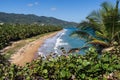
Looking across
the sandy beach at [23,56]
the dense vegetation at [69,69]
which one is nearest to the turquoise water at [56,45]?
the sandy beach at [23,56]

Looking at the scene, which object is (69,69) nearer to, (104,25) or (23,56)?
(104,25)

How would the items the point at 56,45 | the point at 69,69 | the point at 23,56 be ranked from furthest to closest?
the point at 56,45, the point at 23,56, the point at 69,69

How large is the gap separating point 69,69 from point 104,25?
1632 centimetres

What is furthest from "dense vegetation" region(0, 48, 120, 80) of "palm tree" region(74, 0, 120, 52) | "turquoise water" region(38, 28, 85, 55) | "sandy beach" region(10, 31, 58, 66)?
"turquoise water" region(38, 28, 85, 55)

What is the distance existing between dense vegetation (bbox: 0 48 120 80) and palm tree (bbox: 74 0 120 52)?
14857 mm

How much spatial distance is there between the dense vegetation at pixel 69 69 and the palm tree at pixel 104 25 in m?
14.9

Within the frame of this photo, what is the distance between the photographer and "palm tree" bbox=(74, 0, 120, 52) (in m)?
22.3

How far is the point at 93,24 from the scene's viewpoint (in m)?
23.6

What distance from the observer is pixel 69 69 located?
23.5 ft

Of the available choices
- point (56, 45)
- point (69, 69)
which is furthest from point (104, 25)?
point (56, 45)

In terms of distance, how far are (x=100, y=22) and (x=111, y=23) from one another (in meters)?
0.93

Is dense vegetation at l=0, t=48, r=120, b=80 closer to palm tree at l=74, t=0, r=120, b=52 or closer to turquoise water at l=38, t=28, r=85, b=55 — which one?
palm tree at l=74, t=0, r=120, b=52

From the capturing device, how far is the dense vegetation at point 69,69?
7.00 meters

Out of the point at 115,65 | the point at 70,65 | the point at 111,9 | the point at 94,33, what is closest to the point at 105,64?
the point at 115,65
